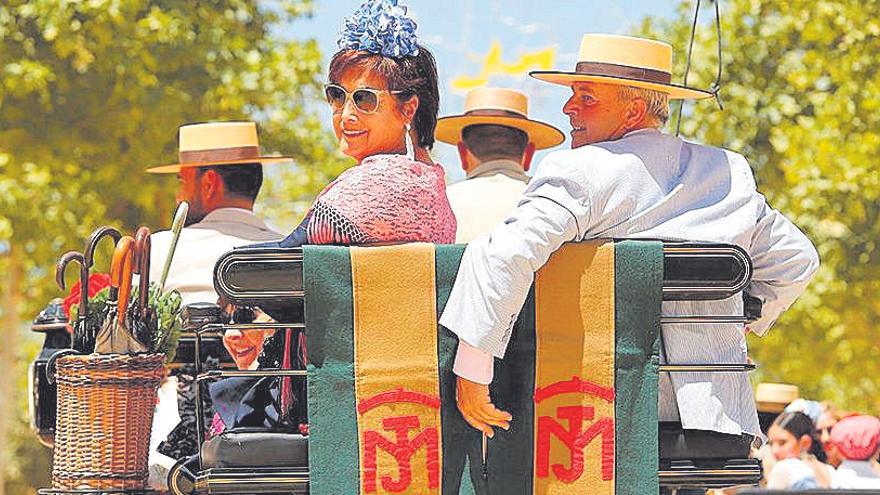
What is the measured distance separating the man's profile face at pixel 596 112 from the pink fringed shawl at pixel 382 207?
1.46ft

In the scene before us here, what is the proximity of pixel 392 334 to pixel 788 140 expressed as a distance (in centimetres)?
976

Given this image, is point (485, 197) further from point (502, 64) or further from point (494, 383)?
point (502, 64)

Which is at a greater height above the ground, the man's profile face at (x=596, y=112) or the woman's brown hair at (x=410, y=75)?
the woman's brown hair at (x=410, y=75)

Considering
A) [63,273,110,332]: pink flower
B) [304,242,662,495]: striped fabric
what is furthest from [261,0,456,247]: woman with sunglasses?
[63,273,110,332]: pink flower

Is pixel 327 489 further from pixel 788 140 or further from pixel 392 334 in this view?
pixel 788 140

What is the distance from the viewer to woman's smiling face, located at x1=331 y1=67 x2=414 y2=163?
417 centimetres

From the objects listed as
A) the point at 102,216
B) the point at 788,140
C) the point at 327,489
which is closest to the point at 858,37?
the point at 788,140

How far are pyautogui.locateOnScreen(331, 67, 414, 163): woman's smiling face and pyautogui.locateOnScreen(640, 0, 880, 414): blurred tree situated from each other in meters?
8.47

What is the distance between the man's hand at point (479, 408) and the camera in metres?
3.65

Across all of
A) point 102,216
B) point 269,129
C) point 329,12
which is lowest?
point 102,216

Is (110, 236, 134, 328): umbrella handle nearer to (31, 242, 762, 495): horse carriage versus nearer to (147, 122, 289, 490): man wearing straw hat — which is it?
(31, 242, 762, 495): horse carriage

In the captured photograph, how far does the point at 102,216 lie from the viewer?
1291 cm

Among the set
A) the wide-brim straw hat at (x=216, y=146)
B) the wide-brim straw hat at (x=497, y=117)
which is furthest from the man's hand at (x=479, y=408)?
the wide-brim straw hat at (x=497, y=117)

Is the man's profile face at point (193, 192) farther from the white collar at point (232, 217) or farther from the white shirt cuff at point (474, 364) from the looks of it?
the white shirt cuff at point (474, 364)
